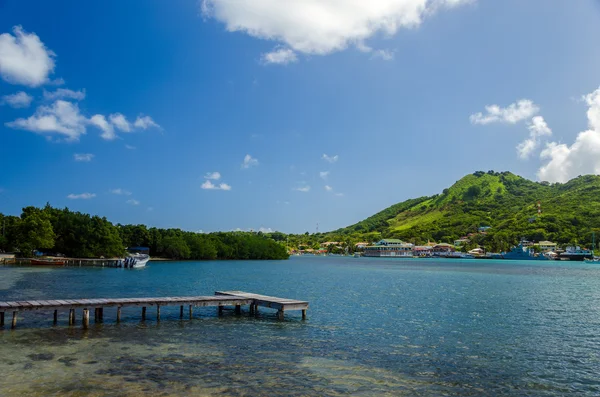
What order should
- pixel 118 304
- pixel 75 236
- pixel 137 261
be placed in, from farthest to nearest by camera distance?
pixel 75 236, pixel 137 261, pixel 118 304

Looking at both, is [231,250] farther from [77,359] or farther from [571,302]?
[77,359]

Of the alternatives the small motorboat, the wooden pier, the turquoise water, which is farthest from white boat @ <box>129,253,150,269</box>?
the wooden pier

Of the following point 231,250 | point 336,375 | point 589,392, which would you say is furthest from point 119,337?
point 231,250

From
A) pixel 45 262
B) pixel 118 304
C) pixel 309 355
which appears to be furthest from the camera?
pixel 45 262

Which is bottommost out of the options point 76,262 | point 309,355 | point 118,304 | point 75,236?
point 309,355

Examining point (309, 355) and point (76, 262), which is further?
point (76, 262)

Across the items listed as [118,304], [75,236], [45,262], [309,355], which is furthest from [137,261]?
[309,355]

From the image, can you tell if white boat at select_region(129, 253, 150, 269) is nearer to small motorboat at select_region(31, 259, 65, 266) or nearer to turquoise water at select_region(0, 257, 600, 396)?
small motorboat at select_region(31, 259, 65, 266)

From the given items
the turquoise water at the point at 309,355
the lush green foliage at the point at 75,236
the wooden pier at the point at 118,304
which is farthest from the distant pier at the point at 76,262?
the turquoise water at the point at 309,355

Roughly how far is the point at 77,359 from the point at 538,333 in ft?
87.1

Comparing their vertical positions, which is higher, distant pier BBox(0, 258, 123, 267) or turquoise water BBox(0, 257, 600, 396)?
distant pier BBox(0, 258, 123, 267)

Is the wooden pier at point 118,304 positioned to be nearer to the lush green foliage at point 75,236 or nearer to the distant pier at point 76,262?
the distant pier at point 76,262

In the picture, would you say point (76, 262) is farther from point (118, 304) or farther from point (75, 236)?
point (118, 304)

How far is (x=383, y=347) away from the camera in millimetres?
22703
